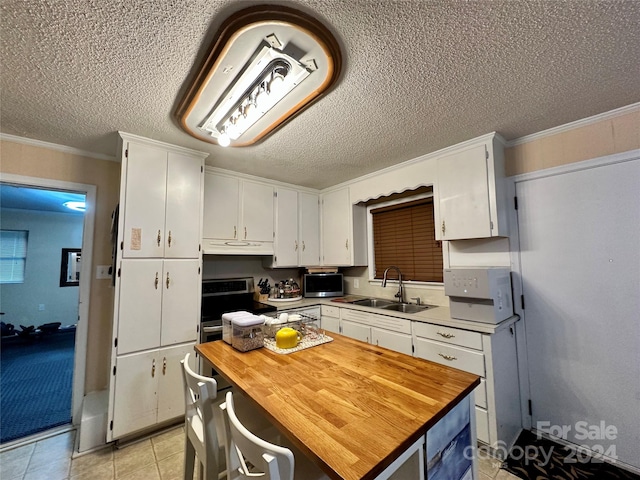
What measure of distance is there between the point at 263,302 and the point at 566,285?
284 centimetres

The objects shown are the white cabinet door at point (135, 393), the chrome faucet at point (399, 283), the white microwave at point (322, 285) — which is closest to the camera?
the white cabinet door at point (135, 393)

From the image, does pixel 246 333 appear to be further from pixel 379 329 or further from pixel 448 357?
pixel 448 357

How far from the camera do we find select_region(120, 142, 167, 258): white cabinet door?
6.92 ft

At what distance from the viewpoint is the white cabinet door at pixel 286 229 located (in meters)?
3.34

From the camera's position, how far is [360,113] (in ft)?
6.01

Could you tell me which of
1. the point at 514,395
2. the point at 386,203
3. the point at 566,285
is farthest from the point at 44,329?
the point at 566,285

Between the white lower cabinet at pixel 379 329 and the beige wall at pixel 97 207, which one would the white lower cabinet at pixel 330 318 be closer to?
the white lower cabinet at pixel 379 329

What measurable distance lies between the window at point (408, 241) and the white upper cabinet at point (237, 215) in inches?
55.4

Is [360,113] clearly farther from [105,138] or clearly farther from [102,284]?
[102,284]

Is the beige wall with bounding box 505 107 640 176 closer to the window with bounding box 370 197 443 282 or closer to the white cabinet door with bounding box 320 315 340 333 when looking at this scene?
the window with bounding box 370 197 443 282

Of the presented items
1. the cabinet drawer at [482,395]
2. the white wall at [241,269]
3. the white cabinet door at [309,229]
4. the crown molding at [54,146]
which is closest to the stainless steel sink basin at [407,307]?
the cabinet drawer at [482,395]

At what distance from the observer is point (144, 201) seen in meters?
2.18

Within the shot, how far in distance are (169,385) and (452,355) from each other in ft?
7.64

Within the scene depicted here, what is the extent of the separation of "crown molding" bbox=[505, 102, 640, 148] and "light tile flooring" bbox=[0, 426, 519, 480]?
2469mm
